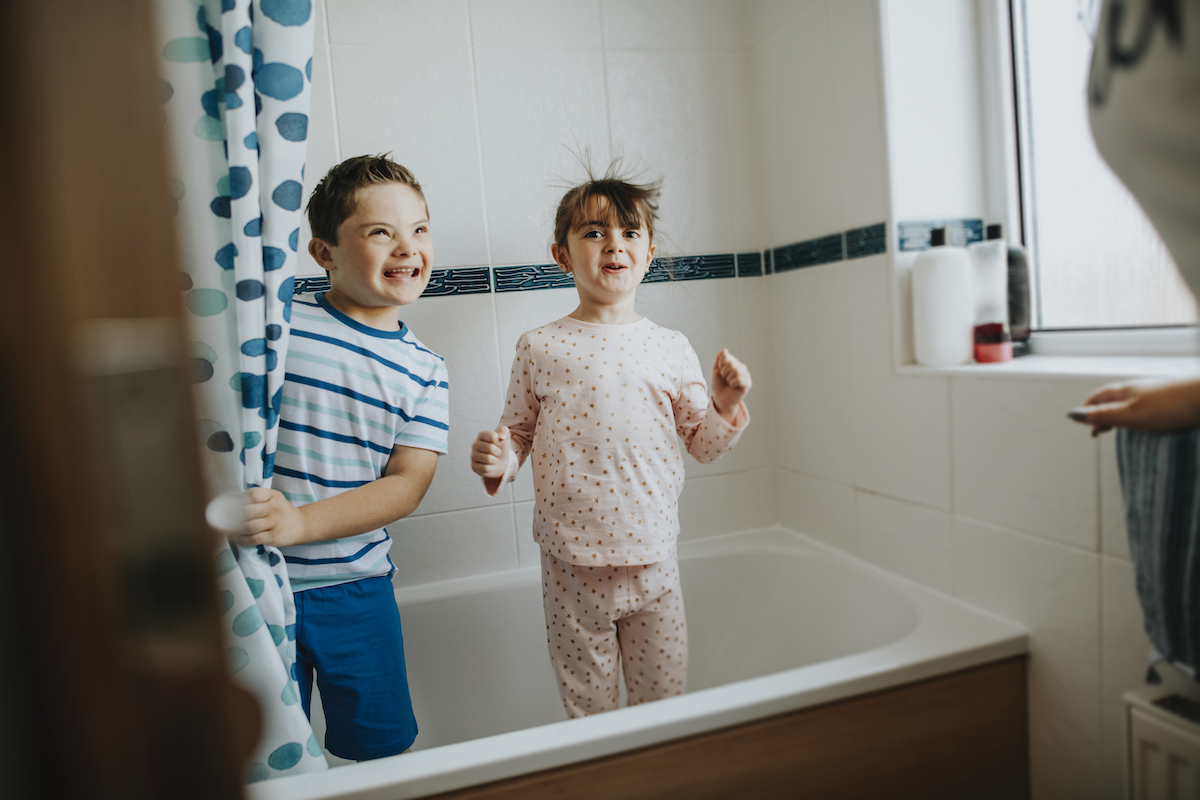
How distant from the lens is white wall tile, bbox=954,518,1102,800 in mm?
901

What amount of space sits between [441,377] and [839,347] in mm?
770

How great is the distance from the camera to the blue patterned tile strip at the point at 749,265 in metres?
1.45

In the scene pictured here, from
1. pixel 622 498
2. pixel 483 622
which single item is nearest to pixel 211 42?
pixel 622 498

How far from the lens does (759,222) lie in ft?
4.81

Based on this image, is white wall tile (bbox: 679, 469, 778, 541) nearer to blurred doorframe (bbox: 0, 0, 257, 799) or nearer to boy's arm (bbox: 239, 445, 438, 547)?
boy's arm (bbox: 239, 445, 438, 547)

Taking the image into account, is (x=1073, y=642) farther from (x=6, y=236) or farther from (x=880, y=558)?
(x=6, y=236)

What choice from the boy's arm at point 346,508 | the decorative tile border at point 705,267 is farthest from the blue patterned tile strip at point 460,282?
the boy's arm at point 346,508

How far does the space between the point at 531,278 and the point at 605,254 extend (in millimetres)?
285

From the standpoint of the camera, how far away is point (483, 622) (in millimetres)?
1372

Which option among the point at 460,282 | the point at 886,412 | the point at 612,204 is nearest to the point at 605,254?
the point at 612,204

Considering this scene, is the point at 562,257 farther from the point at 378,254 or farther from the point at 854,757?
the point at 854,757

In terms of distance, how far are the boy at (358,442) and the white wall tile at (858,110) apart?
77 centimetres

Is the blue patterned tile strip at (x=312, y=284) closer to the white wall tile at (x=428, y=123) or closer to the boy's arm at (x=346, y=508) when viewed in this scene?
the white wall tile at (x=428, y=123)

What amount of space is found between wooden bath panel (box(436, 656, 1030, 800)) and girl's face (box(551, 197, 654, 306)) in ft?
2.10
